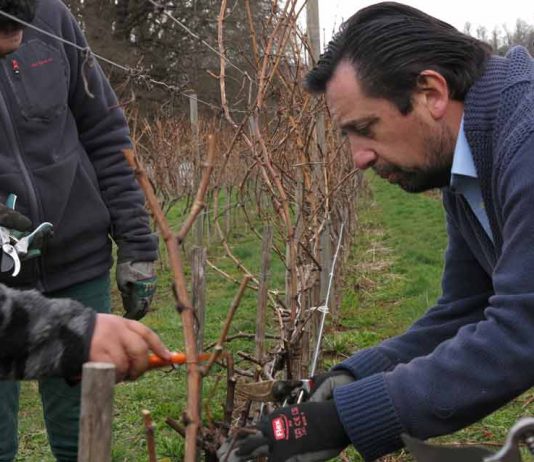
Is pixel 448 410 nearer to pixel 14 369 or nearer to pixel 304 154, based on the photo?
pixel 14 369

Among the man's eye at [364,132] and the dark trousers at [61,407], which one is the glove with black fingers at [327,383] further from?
the dark trousers at [61,407]

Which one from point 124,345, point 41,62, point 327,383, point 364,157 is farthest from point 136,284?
point 124,345

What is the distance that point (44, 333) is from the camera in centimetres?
158

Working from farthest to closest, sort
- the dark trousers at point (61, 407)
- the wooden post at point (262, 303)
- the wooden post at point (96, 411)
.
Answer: the wooden post at point (262, 303), the dark trousers at point (61, 407), the wooden post at point (96, 411)

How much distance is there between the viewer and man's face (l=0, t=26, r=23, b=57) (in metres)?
2.12

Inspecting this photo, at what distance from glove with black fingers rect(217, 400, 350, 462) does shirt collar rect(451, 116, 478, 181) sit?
1.92 feet

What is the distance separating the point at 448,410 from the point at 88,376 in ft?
2.61

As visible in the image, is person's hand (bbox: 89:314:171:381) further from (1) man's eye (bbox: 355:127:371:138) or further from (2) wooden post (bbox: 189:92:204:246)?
(2) wooden post (bbox: 189:92:204:246)

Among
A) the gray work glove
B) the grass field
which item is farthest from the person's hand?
the gray work glove

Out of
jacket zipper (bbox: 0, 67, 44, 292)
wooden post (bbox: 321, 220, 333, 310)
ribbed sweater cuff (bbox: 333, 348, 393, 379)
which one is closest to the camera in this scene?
ribbed sweater cuff (bbox: 333, 348, 393, 379)

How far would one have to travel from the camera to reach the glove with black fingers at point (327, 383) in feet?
6.68

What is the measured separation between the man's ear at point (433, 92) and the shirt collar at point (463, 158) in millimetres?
61

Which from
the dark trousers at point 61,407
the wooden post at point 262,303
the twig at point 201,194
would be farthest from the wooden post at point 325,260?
the twig at point 201,194

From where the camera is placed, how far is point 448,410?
169cm
